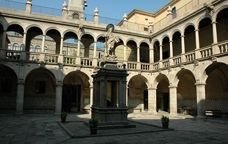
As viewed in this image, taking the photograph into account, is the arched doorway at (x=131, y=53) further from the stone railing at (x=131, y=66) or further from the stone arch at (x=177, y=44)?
the stone arch at (x=177, y=44)

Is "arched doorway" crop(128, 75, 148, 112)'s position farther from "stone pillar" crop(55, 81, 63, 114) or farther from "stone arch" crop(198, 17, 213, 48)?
"stone pillar" crop(55, 81, 63, 114)

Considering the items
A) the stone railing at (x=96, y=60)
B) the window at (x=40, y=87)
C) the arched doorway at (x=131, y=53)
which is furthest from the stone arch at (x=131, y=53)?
the window at (x=40, y=87)

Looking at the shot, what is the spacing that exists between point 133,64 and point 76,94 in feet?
22.6

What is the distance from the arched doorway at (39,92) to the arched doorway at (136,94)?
28.6ft

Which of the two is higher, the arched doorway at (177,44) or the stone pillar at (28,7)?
the stone pillar at (28,7)

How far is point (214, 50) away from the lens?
1489cm

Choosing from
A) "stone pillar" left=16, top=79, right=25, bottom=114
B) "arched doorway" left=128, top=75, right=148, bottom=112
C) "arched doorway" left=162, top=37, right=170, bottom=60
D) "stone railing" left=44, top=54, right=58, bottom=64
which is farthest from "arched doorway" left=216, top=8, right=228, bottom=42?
"stone pillar" left=16, top=79, right=25, bottom=114

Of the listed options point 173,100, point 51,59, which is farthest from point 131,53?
point 51,59

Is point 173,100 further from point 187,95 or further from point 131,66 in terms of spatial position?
point 131,66

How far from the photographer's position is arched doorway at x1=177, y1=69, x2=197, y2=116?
20.2 metres

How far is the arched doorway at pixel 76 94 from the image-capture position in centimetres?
2194

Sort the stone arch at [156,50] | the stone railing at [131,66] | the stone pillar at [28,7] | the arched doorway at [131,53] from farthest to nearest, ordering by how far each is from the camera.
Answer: the arched doorway at [131,53], the stone arch at [156,50], the stone railing at [131,66], the stone pillar at [28,7]

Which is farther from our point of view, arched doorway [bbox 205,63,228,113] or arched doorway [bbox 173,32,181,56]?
arched doorway [bbox 173,32,181,56]

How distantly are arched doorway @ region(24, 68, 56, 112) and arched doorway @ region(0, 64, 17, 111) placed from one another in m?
1.13
